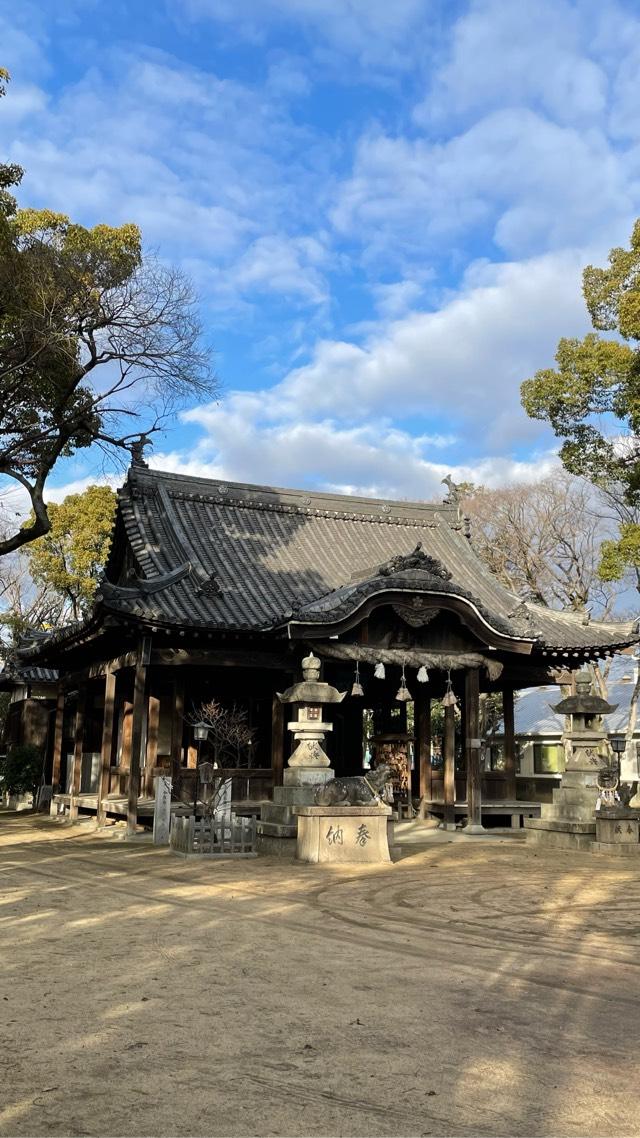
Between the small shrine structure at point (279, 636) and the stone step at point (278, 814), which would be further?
the small shrine structure at point (279, 636)

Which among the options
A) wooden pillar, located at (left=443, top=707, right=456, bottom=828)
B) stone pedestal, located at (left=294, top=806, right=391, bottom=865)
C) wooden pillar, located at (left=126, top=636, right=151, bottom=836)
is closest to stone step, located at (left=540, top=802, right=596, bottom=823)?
wooden pillar, located at (left=443, top=707, right=456, bottom=828)

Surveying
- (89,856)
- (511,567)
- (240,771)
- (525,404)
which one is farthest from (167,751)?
(511,567)

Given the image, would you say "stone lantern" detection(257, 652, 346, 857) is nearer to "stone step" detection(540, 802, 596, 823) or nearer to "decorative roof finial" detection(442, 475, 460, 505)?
"stone step" detection(540, 802, 596, 823)

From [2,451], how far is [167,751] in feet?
26.5

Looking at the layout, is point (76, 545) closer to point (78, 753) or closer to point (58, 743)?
point (58, 743)

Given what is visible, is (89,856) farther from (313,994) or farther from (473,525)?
(473,525)

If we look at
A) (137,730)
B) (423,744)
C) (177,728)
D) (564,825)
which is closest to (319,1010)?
(564,825)

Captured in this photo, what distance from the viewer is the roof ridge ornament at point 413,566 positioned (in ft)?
59.9

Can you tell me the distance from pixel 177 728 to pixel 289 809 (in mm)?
4497

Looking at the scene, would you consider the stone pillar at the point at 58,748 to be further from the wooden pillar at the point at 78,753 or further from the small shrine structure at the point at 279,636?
the wooden pillar at the point at 78,753

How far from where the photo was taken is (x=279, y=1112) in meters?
4.05

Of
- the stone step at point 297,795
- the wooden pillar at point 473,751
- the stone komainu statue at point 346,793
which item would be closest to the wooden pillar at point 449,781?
the wooden pillar at point 473,751

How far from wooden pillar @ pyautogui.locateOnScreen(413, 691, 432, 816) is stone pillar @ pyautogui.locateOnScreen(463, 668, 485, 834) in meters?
2.05

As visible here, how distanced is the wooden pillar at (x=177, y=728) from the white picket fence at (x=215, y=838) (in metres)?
3.45
